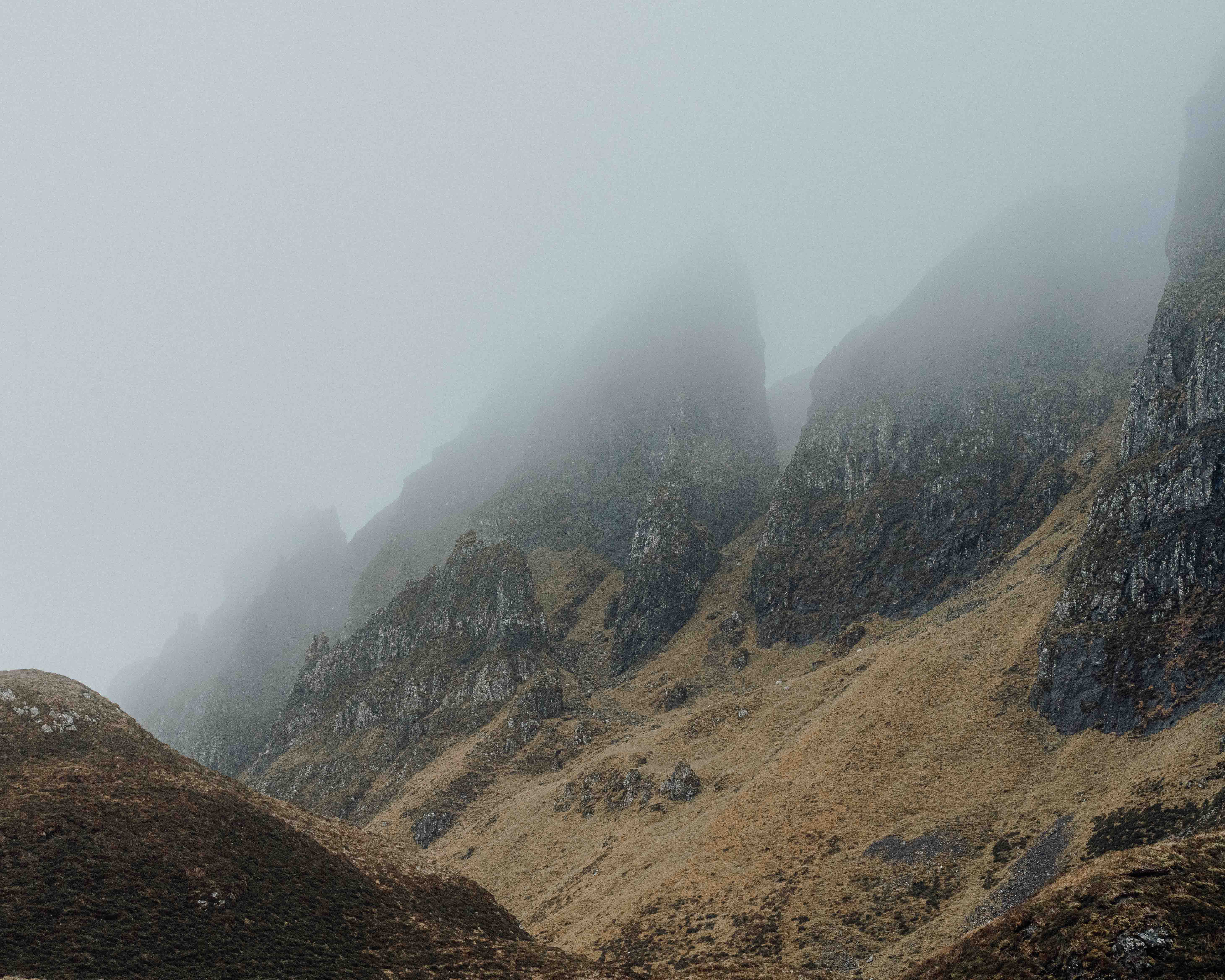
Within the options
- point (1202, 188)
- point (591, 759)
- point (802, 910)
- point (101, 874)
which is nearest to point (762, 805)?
point (802, 910)

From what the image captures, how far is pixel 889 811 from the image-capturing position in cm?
6172

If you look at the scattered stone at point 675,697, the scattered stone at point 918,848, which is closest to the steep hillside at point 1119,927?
the scattered stone at point 918,848

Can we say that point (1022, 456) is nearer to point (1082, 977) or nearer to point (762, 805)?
point (762, 805)

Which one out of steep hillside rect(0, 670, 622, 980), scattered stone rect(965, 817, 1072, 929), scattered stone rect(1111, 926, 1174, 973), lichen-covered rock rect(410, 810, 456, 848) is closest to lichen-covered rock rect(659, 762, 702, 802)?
lichen-covered rock rect(410, 810, 456, 848)

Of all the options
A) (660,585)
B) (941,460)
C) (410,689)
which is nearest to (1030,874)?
(941,460)

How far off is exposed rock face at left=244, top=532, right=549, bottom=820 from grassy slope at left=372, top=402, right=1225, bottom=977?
90.0 feet

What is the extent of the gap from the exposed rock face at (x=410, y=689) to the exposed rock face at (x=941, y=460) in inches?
2717

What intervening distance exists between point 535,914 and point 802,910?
34.9m

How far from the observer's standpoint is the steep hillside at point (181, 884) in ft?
82.2

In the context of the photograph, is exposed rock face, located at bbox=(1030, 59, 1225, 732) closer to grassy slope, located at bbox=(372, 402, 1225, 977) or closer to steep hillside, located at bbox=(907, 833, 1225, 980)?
grassy slope, located at bbox=(372, 402, 1225, 977)

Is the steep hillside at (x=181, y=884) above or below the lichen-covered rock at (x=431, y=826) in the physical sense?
above

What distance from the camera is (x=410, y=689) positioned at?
168375 millimetres

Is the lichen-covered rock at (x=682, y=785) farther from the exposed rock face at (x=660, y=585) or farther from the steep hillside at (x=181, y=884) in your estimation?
the exposed rock face at (x=660, y=585)

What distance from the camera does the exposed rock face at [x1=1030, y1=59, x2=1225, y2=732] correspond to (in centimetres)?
6022
